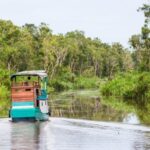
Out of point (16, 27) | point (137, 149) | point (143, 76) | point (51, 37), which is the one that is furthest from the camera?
point (51, 37)

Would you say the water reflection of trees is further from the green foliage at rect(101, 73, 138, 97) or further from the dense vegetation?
the green foliage at rect(101, 73, 138, 97)

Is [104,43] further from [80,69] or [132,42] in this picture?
[132,42]

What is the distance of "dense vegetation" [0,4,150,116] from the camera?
217 ft

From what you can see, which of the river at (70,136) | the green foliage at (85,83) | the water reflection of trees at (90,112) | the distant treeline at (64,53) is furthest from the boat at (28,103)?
the green foliage at (85,83)

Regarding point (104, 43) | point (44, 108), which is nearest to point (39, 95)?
point (44, 108)

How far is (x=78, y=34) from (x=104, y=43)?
22026mm

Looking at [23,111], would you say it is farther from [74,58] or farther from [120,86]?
[74,58]

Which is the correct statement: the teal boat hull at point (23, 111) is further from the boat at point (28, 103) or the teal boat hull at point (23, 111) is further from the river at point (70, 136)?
the river at point (70, 136)

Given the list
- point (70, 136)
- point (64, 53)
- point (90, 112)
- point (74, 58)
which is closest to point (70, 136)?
point (70, 136)

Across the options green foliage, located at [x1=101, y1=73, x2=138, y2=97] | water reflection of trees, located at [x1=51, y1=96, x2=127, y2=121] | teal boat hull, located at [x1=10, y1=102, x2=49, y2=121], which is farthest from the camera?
green foliage, located at [x1=101, y1=73, x2=138, y2=97]

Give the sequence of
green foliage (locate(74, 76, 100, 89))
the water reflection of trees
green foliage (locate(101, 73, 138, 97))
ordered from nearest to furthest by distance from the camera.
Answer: the water reflection of trees < green foliage (locate(101, 73, 138, 97)) < green foliage (locate(74, 76, 100, 89))

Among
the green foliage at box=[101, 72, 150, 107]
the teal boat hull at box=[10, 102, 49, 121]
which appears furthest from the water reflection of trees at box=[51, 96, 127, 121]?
the green foliage at box=[101, 72, 150, 107]

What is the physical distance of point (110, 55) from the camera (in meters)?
149

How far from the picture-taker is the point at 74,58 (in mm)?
124125
